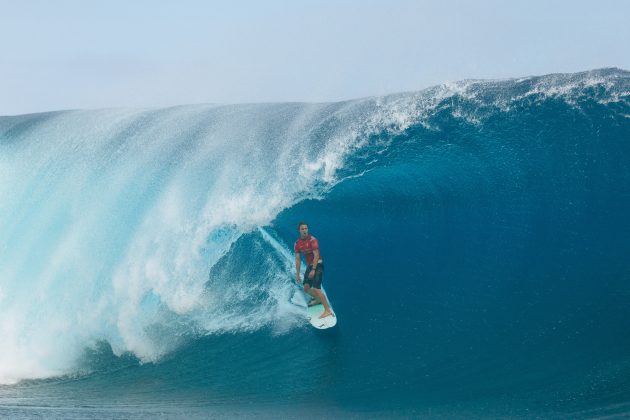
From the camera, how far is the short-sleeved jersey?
275 inches

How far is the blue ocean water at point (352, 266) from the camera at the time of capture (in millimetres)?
5945

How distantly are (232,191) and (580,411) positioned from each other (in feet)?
20.8

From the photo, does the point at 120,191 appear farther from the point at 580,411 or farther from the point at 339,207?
the point at 580,411

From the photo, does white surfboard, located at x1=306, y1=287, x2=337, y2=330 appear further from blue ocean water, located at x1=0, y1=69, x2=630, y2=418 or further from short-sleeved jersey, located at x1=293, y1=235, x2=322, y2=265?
short-sleeved jersey, located at x1=293, y1=235, x2=322, y2=265

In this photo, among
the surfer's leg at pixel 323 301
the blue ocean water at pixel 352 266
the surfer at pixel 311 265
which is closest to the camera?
the blue ocean water at pixel 352 266

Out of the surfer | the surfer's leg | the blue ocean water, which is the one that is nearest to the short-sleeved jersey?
the surfer

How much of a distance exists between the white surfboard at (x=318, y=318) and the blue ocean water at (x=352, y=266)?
0.43ft

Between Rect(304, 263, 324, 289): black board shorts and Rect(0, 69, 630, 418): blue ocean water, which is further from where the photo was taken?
Rect(304, 263, 324, 289): black board shorts

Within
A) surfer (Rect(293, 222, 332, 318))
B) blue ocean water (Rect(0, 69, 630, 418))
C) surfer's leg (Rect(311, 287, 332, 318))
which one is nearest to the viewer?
blue ocean water (Rect(0, 69, 630, 418))

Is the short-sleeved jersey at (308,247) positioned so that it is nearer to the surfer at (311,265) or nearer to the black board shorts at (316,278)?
the surfer at (311,265)

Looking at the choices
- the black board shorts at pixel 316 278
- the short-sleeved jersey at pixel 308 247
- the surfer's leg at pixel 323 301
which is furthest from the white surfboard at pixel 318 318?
the short-sleeved jersey at pixel 308 247

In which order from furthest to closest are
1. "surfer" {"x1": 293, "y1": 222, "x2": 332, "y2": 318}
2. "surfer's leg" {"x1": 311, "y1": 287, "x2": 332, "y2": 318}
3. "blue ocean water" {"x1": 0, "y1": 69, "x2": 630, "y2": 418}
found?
"surfer's leg" {"x1": 311, "y1": 287, "x2": 332, "y2": 318}
"surfer" {"x1": 293, "y1": 222, "x2": 332, "y2": 318}
"blue ocean water" {"x1": 0, "y1": 69, "x2": 630, "y2": 418}

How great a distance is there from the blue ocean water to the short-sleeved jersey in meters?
0.86

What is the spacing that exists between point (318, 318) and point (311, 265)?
2.36 feet
